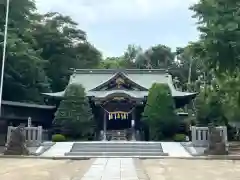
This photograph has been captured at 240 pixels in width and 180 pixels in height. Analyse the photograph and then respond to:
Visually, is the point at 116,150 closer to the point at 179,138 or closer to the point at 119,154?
the point at 119,154

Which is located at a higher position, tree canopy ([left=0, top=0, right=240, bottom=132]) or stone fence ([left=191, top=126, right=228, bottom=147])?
tree canopy ([left=0, top=0, right=240, bottom=132])

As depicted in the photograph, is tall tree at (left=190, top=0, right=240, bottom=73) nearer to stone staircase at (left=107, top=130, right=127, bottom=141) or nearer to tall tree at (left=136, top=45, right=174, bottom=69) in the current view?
stone staircase at (left=107, top=130, right=127, bottom=141)

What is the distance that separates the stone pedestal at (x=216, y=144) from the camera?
17297mm

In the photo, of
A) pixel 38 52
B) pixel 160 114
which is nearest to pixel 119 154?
pixel 160 114

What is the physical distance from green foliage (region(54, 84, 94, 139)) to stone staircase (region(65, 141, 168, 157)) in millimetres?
3728

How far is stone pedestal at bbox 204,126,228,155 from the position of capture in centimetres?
1730

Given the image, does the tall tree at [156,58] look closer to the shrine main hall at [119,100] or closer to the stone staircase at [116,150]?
the shrine main hall at [119,100]

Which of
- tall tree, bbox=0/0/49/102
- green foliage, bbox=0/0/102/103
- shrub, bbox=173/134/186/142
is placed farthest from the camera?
green foliage, bbox=0/0/102/103

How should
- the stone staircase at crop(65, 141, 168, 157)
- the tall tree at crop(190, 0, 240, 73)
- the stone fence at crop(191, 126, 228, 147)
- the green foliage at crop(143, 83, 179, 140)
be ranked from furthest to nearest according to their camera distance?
1. the green foliage at crop(143, 83, 179, 140)
2. the stone fence at crop(191, 126, 228, 147)
3. the stone staircase at crop(65, 141, 168, 157)
4. the tall tree at crop(190, 0, 240, 73)

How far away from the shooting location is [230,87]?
66.9ft

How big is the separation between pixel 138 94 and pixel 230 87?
888 cm

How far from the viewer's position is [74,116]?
970 inches

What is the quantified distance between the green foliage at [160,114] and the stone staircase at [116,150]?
11.8 feet

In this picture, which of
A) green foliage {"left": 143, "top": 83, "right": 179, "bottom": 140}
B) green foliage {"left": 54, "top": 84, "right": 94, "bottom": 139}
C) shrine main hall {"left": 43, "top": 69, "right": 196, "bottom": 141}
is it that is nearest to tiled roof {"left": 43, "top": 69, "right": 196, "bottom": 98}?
shrine main hall {"left": 43, "top": 69, "right": 196, "bottom": 141}
